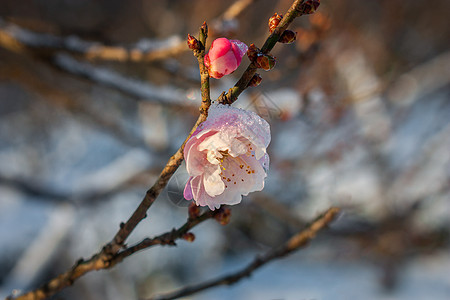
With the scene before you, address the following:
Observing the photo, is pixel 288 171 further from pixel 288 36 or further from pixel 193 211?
pixel 288 36

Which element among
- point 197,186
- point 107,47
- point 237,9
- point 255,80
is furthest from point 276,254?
point 107,47

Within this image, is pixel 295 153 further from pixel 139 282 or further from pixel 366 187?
pixel 139 282

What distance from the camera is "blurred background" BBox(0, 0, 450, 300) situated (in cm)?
275

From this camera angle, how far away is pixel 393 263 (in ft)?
13.4

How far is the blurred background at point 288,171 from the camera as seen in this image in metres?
2.75

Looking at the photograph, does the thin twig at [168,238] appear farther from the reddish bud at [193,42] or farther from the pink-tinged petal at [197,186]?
the reddish bud at [193,42]

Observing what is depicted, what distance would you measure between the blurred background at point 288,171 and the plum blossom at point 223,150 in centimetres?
124

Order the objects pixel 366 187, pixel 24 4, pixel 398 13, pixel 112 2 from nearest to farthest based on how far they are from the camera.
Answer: pixel 398 13 → pixel 366 187 → pixel 24 4 → pixel 112 2

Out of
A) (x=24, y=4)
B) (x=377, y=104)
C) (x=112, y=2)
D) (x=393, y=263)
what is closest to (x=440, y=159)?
(x=377, y=104)

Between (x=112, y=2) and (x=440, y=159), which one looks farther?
(x=112, y=2)

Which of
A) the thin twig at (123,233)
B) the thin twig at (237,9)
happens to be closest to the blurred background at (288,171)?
the thin twig at (237,9)

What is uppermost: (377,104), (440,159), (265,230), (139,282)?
(377,104)

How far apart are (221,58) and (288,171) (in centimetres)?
306

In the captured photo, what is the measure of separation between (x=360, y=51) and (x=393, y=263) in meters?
2.70
